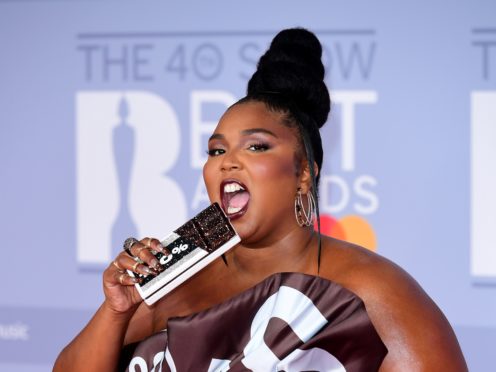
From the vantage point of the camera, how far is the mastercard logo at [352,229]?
2.24 meters

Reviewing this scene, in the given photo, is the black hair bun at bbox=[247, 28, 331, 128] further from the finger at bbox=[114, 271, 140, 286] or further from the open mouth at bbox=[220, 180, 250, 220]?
the finger at bbox=[114, 271, 140, 286]

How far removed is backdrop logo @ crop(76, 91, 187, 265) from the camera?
240 cm

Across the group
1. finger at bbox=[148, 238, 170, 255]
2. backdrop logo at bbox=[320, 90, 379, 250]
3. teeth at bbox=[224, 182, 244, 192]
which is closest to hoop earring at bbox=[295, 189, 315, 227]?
teeth at bbox=[224, 182, 244, 192]

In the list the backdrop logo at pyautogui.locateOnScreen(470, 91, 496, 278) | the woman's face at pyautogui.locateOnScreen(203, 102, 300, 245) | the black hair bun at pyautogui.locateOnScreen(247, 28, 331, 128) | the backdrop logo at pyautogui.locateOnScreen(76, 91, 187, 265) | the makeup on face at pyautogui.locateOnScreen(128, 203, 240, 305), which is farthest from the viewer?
the backdrop logo at pyautogui.locateOnScreen(76, 91, 187, 265)

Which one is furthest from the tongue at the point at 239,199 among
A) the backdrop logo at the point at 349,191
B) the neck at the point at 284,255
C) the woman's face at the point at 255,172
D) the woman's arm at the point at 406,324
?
the backdrop logo at the point at 349,191

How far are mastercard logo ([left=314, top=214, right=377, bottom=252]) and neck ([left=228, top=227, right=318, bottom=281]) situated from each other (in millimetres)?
808

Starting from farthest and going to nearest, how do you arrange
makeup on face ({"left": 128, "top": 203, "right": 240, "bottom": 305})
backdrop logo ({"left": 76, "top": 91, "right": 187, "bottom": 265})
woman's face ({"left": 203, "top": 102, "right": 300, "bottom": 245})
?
1. backdrop logo ({"left": 76, "top": 91, "right": 187, "bottom": 265})
2. woman's face ({"left": 203, "top": 102, "right": 300, "bottom": 245})
3. makeup on face ({"left": 128, "top": 203, "right": 240, "bottom": 305})

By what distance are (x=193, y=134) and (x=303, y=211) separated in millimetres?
1007

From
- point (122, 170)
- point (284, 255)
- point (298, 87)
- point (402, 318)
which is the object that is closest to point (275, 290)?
point (284, 255)

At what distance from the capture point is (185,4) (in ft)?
7.89

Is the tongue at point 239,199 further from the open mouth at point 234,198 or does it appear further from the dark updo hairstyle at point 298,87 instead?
the dark updo hairstyle at point 298,87

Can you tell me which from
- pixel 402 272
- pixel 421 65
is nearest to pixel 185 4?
pixel 421 65

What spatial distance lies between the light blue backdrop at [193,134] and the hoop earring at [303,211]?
82 cm

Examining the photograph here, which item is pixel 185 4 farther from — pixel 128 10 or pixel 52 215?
pixel 52 215
